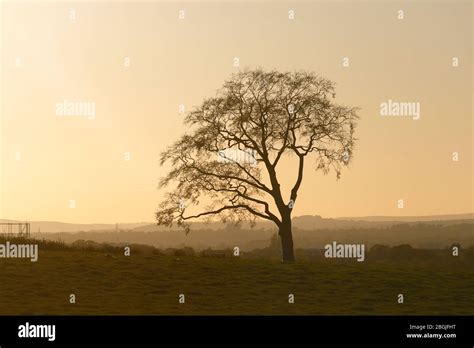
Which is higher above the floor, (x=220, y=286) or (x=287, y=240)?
(x=287, y=240)

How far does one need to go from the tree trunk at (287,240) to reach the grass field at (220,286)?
0.61 m

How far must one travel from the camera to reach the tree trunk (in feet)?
139

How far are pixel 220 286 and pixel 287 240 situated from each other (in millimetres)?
6117

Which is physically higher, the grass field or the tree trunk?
the tree trunk

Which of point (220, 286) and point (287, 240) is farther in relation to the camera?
point (287, 240)

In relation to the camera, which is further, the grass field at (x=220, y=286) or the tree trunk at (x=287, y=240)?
the tree trunk at (x=287, y=240)

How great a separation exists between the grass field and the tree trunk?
24.0 inches

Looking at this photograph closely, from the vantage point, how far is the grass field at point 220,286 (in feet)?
112

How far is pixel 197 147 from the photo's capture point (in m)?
42.6

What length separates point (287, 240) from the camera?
140 feet

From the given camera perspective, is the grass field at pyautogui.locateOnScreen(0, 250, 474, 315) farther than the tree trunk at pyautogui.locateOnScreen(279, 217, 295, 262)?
No

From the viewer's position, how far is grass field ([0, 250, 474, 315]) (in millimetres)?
34219
